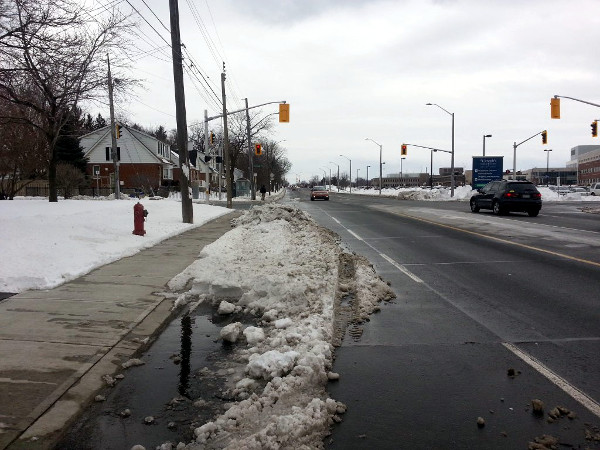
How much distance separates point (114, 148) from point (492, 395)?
29.4 m

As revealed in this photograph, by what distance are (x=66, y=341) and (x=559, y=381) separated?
15.9ft

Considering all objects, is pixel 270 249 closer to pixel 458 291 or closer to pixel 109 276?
pixel 109 276

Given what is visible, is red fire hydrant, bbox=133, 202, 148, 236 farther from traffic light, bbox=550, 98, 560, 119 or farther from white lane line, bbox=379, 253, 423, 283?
traffic light, bbox=550, 98, 560, 119

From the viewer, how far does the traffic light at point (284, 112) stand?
29.4m

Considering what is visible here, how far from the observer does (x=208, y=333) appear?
598cm

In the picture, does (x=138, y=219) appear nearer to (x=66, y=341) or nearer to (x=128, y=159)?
(x=66, y=341)

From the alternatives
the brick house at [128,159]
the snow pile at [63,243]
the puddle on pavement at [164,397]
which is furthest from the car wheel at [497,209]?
the brick house at [128,159]

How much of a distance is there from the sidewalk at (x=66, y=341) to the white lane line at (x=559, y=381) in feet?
12.9

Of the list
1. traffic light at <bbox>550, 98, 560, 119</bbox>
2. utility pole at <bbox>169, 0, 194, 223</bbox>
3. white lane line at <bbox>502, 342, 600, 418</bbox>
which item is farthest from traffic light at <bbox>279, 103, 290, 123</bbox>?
white lane line at <bbox>502, 342, 600, 418</bbox>

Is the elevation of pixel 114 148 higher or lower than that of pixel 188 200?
higher

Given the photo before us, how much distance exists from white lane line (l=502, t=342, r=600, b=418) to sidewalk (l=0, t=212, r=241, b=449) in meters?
3.94

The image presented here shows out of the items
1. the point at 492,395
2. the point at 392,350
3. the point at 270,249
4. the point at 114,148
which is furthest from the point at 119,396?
the point at 114,148

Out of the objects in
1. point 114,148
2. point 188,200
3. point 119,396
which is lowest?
point 119,396

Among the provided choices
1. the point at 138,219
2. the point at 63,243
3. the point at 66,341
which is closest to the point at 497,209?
the point at 138,219
